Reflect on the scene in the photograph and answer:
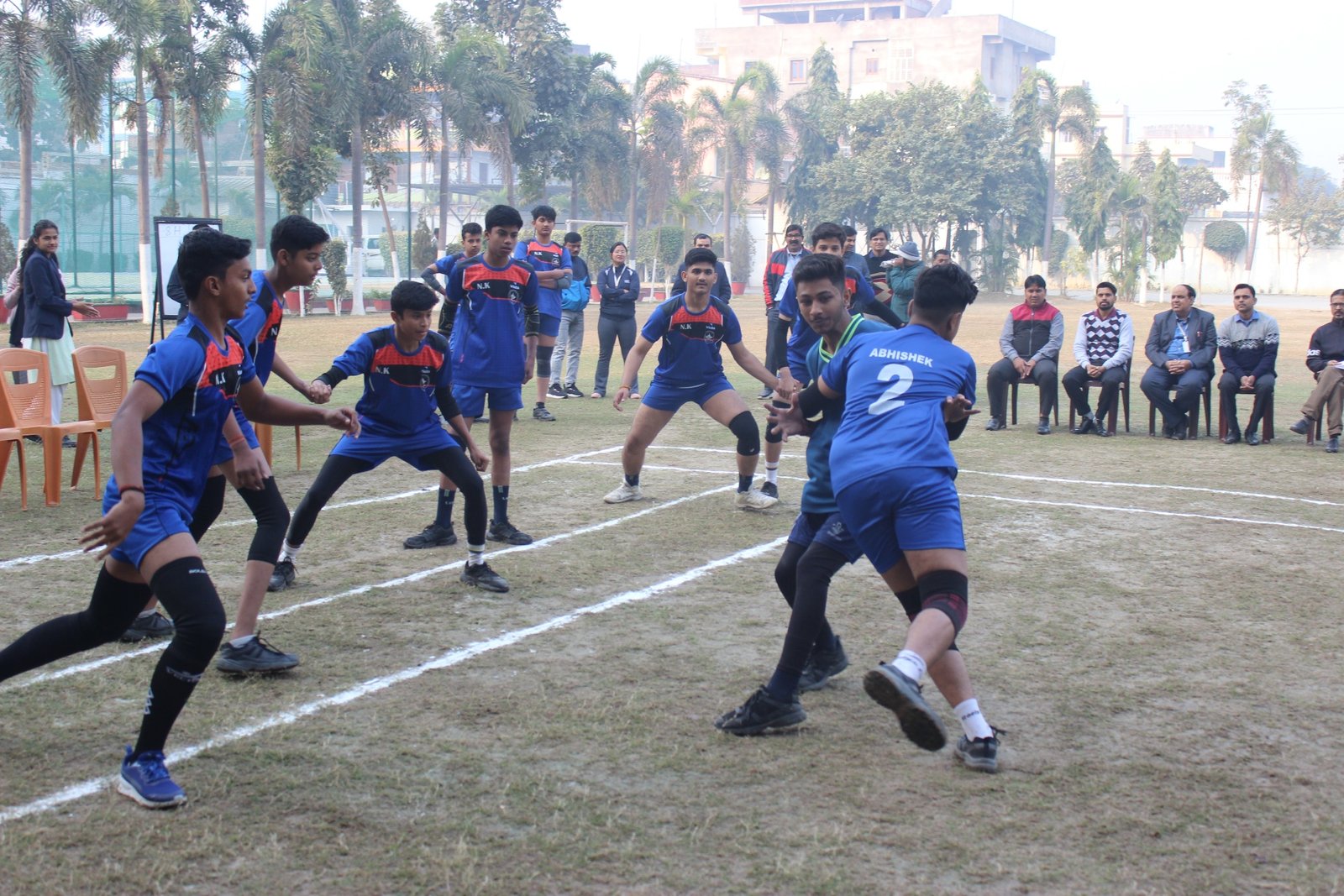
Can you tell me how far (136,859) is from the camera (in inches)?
144

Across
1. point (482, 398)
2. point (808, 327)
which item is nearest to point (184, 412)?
point (482, 398)

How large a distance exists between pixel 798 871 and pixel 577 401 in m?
12.6

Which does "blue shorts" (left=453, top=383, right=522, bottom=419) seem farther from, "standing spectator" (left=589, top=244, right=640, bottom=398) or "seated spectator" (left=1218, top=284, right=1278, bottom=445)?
"seated spectator" (left=1218, top=284, right=1278, bottom=445)

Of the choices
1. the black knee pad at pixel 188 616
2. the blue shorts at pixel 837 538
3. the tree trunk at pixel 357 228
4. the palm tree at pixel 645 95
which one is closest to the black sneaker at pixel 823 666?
the blue shorts at pixel 837 538

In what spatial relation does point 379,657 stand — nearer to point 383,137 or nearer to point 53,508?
point 53,508

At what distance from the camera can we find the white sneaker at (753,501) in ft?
30.2

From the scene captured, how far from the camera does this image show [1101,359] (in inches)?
567

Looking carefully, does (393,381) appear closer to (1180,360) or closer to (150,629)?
(150,629)

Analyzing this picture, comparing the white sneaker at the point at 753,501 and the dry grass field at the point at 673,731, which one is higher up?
the white sneaker at the point at 753,501

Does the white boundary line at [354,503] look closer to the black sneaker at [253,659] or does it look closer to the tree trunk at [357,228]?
the black sneaker at [253,659]

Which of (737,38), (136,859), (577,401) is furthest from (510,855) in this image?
(737,38)

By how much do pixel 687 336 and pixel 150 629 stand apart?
431 cm

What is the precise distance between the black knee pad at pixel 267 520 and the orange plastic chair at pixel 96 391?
15.0 feet

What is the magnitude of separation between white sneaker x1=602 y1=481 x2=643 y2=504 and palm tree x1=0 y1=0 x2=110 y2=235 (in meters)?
24.7
